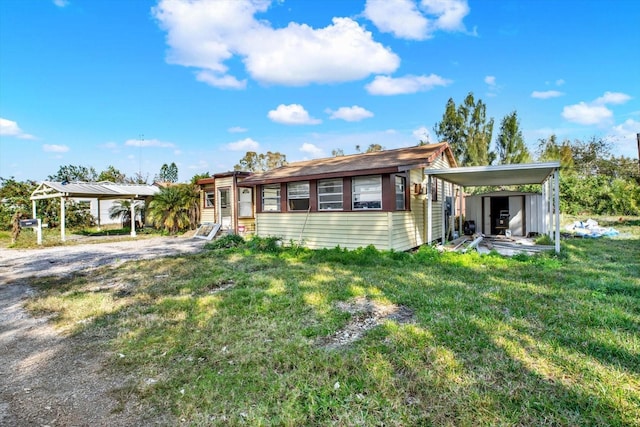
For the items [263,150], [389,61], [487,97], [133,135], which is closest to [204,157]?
[133,135]

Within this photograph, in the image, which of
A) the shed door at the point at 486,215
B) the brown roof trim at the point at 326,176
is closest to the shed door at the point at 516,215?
the shed door at the point at 486,215

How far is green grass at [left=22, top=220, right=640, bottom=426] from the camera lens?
87.9 inches

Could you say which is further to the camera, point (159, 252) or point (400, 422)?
point (159, 252)

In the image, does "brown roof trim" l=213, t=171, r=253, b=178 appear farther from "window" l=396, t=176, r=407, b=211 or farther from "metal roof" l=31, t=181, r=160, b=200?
"window" l=396, t=176, r=407, b=211

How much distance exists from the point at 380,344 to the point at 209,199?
15.3 meters

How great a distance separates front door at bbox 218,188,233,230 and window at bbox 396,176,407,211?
923 centimetres

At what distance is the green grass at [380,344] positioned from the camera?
87.9 inches

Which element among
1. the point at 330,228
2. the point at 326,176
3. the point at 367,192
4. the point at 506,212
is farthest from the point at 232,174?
the point at 506,212

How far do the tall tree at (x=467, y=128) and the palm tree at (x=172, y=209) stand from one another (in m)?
18.7

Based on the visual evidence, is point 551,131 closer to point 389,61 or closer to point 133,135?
point 389,61

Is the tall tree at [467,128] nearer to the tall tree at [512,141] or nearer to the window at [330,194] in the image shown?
the tall tree at [512,141]

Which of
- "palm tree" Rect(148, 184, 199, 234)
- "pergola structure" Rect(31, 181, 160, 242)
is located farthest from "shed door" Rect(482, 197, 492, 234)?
"pergola structure" Rect(31, 181, 160, 242)

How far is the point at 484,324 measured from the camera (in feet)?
11.7

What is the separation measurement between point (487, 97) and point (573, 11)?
14.7m
